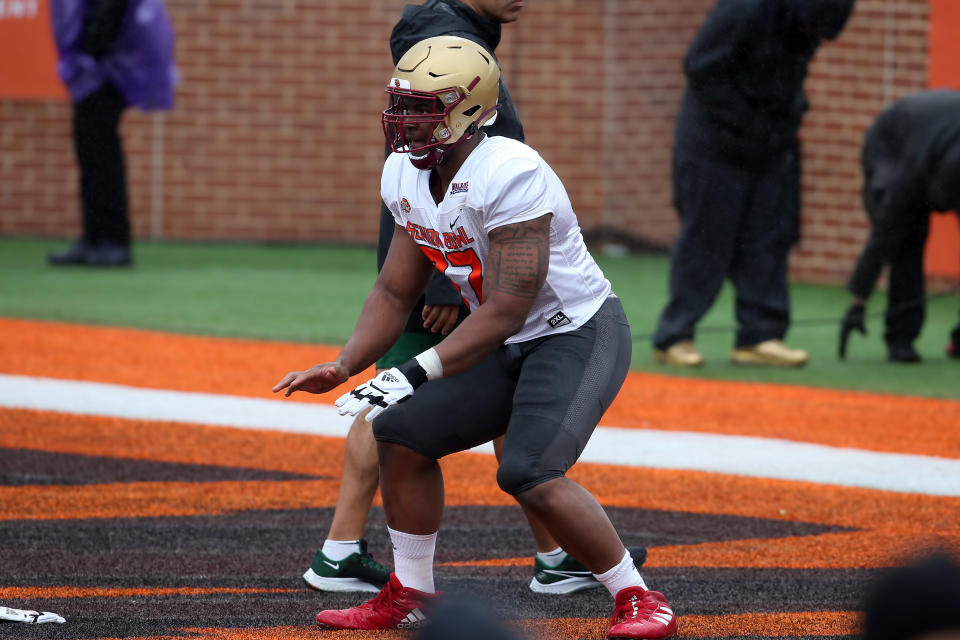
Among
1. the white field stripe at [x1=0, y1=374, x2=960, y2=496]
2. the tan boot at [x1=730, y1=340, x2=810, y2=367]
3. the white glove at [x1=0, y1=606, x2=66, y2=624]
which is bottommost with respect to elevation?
the tan boot at [x1=730, y1=340, x2=810, y2=367]

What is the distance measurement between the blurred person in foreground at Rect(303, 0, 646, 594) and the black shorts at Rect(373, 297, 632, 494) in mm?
526

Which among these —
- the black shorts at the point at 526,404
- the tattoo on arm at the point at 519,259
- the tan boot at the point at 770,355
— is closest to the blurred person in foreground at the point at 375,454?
the black shorts at the point at 526,404

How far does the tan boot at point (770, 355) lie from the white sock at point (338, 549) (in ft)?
16.5

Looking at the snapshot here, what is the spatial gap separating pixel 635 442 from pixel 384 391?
3.16 metres

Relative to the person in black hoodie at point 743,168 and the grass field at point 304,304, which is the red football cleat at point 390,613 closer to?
the grass field at point 304,304

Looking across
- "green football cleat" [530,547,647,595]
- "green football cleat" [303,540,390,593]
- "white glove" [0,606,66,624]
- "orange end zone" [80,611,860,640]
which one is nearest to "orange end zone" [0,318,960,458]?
"green football cleat" [530,547,647,595]

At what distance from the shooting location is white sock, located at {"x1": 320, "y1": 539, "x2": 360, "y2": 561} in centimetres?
419

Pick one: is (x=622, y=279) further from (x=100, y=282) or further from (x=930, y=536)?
(x=930, y=536)

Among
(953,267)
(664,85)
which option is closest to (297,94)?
(664,85)

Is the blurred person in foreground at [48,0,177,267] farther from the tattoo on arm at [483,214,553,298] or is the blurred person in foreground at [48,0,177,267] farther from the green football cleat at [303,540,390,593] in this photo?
the tattoo on arm at [483,214,553,298]

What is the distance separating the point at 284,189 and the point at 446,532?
1094 cm

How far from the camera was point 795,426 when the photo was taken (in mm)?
6895

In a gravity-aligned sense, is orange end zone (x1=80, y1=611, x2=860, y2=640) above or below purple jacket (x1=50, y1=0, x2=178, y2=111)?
below

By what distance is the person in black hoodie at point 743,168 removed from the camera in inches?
320
